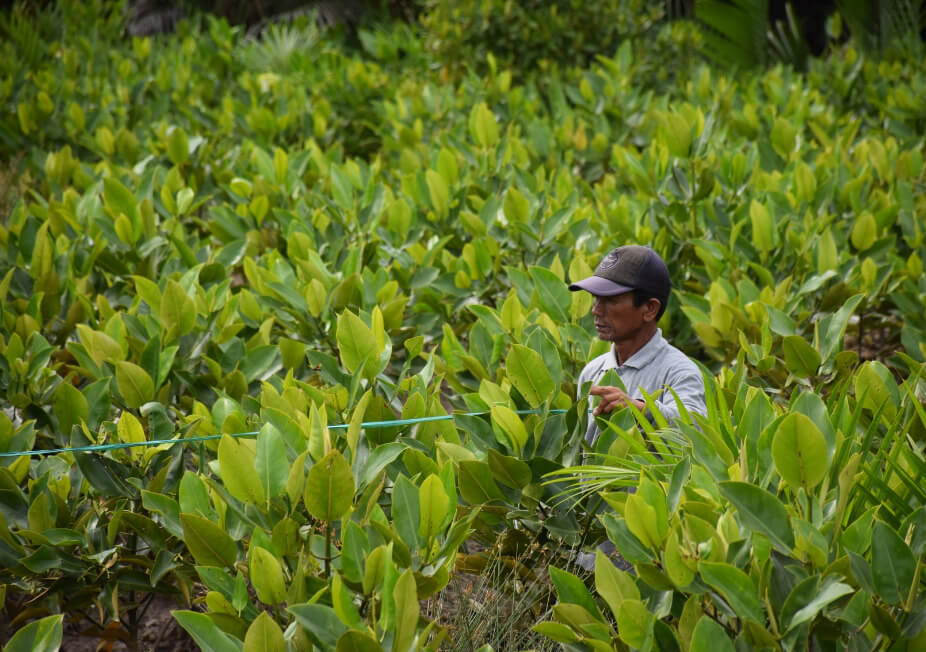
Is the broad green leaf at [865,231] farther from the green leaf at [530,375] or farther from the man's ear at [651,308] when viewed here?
the green leaf at [530,375]

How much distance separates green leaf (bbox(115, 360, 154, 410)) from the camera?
3.12 metres

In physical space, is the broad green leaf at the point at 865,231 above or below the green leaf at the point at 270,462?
below

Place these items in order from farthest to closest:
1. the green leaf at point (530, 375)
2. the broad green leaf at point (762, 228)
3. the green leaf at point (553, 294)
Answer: the broad green leaf at point (762, 228) < the green leaf at point (553, 294) < the green leaf at point (530, 375)

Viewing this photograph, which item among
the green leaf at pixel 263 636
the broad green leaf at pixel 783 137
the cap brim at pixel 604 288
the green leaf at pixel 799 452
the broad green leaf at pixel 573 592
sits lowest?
the broad green leaf at pixel 783 137

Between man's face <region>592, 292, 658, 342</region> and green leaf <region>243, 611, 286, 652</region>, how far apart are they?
1.67m

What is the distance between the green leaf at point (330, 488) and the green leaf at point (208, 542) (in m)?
0.26

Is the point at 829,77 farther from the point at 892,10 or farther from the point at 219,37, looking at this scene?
the point at 219,37

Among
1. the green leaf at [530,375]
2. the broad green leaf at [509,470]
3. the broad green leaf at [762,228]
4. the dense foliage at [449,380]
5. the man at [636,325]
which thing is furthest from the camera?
the broad green leaf at [762,228]

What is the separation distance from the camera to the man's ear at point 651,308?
125 inches

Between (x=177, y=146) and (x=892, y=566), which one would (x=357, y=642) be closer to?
(x=892, y=566)

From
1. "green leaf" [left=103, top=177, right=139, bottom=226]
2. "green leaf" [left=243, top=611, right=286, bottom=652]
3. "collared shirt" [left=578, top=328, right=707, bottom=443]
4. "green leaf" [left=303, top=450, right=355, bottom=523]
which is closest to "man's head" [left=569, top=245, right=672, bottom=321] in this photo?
"collared shirt" [left=578, top=328, right=707, bottom=443]

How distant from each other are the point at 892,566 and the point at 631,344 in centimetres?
147

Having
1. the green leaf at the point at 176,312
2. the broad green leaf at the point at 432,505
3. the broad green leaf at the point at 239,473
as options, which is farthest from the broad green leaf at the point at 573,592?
the green leaf at the point at 176,312

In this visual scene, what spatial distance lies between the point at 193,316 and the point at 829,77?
22.6 ft
